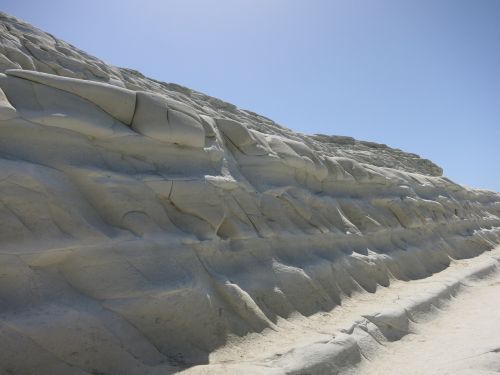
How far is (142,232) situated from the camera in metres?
2.71

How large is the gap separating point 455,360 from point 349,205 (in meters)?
2.93

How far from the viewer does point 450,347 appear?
318 cm

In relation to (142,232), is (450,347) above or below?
below

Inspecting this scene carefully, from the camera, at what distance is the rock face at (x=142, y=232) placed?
6.97ft

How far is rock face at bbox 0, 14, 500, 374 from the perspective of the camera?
6.97 ft

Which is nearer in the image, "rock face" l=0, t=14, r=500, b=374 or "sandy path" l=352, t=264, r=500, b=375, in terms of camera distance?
"rock face" l=0, t=14, r=500, b=374

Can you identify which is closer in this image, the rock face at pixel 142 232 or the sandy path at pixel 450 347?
the rock face at pixel 142 232

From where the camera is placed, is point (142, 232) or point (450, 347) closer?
point (142, 232)

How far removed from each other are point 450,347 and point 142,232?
2478 millimetres

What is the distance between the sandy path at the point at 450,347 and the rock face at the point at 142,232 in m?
0.72

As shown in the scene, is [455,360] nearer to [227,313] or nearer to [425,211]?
[227,313]

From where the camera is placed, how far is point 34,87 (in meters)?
2.72

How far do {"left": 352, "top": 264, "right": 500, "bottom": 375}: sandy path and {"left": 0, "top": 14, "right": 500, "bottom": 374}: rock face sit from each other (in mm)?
716

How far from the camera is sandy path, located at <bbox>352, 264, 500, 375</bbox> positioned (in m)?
2.70
